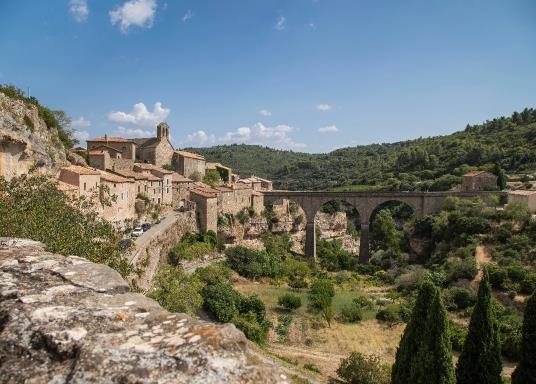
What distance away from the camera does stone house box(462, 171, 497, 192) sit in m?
56.9

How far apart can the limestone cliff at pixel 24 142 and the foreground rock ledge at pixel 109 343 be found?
12.6 metres

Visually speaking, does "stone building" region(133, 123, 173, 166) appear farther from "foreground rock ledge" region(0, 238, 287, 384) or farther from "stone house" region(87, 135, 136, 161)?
"foreground rock ledge" region(0, 238, 287, 384)

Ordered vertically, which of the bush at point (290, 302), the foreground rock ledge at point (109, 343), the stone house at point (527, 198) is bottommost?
the bush at point (290, 302)

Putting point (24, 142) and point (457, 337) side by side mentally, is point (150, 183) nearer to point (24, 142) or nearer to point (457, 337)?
point (24, 142)

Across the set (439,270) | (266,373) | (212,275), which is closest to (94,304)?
(266,373)

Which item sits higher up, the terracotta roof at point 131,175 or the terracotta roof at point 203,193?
the terracotta roof at point 131,175

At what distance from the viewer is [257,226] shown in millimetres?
52875

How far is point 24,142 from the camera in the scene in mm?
20422

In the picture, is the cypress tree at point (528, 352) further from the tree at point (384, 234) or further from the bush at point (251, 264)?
the tree at point (384, 234)

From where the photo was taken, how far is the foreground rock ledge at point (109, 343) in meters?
2.62

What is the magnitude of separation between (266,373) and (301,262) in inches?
1898

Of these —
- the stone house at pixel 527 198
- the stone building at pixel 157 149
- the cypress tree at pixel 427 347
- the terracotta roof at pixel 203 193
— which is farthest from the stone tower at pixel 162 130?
the cypress tree at pixel 427 347

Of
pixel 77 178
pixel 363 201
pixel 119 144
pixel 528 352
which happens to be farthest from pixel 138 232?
pixel 363 201

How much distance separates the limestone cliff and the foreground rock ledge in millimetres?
12634
